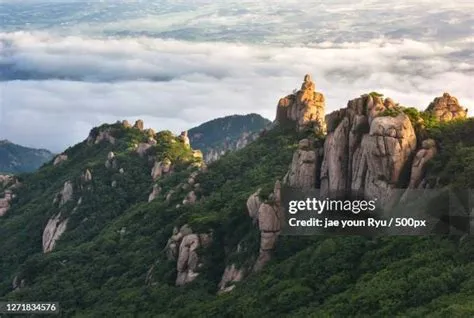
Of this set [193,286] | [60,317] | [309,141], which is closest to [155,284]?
[193,286]

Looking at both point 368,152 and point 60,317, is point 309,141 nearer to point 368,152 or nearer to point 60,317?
point 368,152

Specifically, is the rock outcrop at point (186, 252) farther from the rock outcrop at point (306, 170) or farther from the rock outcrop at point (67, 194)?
the rock outcrop at point (67, 194)

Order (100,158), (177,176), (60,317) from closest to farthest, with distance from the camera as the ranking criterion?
1. (60,317)
2. (177,176)
3. (100,158)

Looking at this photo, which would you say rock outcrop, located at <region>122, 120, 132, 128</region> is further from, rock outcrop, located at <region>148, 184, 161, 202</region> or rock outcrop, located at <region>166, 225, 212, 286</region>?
rock outcrop, located at <region>166, 225, 212, 286</region>

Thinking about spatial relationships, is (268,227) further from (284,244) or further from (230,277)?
(230,277)

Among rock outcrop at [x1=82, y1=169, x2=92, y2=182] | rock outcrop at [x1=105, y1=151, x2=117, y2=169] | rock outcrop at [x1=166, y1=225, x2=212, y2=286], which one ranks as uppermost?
rock outcrop at [x1=105, y1=151, x2=117, y2=169]

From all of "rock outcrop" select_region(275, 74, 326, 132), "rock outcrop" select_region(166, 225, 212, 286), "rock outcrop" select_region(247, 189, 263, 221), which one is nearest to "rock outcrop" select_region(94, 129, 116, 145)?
"rock outcrop" select_region(275, 74, 326, 132)
